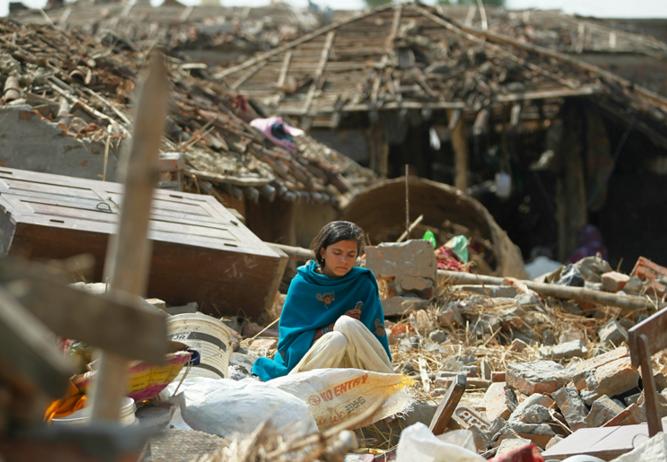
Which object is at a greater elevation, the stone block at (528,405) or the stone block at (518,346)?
the stone block at (528,405)

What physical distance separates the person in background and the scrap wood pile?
3.31 meters

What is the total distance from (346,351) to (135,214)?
3.69 m

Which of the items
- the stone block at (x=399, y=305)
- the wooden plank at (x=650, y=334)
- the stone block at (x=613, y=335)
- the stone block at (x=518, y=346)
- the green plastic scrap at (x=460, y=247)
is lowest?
the stone block at (x=518, y=346)

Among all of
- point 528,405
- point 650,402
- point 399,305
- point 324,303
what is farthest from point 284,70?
point 650,402

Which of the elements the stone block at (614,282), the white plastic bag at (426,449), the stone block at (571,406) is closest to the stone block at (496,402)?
the stone block at (571,406)

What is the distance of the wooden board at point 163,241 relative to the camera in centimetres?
705

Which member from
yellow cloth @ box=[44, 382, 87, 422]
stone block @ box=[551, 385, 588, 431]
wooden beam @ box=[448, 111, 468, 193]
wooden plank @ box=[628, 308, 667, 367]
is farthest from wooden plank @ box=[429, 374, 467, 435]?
wooden beam @ box=[448, 111, 468, 193]

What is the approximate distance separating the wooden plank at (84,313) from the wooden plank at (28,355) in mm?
110

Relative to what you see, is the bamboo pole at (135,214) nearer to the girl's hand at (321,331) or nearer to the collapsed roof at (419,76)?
the girl's hand at (321,331)

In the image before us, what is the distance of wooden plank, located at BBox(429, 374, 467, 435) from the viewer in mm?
5242

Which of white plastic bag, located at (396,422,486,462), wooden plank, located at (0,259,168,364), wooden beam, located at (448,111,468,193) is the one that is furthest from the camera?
wooden beam, located at (448,111,468,193)

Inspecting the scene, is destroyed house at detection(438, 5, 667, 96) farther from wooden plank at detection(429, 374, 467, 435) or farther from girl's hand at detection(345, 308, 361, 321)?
wooden plank at detection(429, 374, 467, 435)

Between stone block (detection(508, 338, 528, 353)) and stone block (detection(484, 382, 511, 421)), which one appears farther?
stone block (detection(508, 338, 528, 353))

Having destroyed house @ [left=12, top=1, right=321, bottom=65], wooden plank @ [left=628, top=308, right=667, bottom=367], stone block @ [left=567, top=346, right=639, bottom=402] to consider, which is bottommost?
stone block @ [left=567, top=346, right=639, bottom=402]
